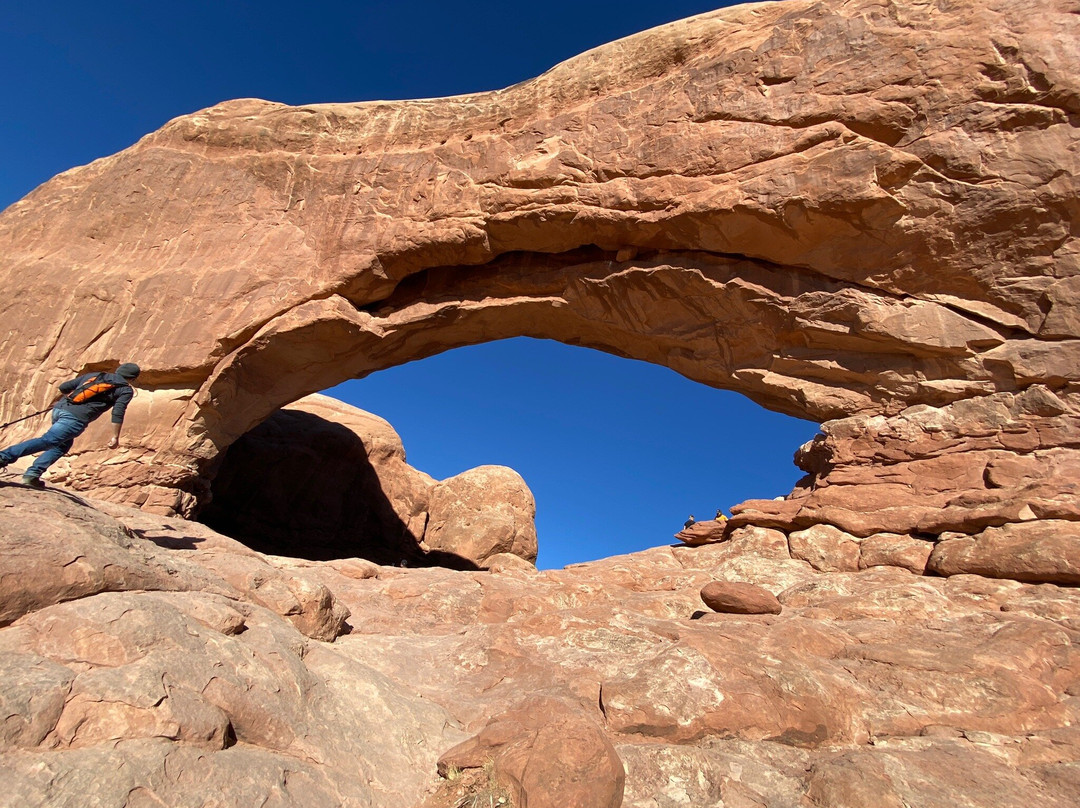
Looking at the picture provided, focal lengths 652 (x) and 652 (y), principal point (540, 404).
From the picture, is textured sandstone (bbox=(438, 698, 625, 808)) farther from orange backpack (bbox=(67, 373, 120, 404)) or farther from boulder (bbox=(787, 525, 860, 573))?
boulder (bbox=(787, 525, 860, 573))

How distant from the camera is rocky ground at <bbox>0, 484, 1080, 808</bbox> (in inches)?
160

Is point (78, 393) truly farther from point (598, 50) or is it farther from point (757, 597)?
point (598, 50)

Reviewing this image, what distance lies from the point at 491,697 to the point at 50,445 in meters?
6.02

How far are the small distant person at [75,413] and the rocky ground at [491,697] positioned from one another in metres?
1.14

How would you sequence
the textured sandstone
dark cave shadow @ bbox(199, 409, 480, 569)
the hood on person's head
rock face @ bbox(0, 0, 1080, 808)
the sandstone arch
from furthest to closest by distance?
1. dark cave shadow @ bbox(199, 409, 480, 569)
2. the sandstone arch
3. the hood on person's head
4. rock face @ bbox(0, 0, 1080, 808)
5. the textured sandstone

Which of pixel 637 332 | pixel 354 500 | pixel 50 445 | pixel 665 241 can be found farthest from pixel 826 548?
pixel 354 500

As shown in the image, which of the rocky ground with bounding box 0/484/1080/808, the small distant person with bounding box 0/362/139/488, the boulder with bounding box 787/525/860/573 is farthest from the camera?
the boulder with bounding box 787/525/860/573

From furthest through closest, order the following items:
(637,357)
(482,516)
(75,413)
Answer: (482,516)
(637,357)
(75,413)

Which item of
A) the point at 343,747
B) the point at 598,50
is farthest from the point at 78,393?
the point at 598,50

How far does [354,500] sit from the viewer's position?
23.5 m

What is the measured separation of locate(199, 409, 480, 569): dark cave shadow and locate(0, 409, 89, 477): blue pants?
42.9 ft

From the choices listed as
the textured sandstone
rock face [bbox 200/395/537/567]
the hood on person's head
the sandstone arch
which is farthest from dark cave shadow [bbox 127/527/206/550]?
rock face [bbox 200/395/537/567]

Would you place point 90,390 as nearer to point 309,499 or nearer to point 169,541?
point 169,541

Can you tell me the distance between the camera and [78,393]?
8172 millimetres
